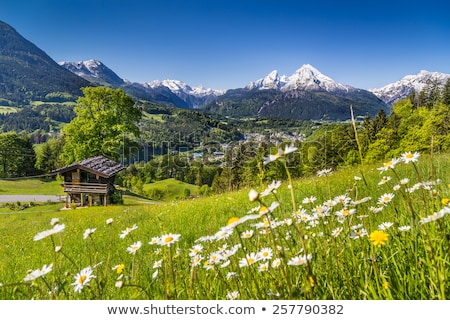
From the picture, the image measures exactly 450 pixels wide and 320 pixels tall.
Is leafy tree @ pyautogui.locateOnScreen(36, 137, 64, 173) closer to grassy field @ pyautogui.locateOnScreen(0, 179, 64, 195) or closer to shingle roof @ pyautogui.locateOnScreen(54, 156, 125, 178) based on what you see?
grassy field @ pyautogui.locateOnScreen(0, 179, 64, 195)

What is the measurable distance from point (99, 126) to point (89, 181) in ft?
15.3

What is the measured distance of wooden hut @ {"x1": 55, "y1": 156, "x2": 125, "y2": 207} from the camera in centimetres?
1814

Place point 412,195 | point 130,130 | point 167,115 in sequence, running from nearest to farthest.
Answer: point 412,195, point 130,130, point 167,115

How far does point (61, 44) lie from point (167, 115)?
6337 inches

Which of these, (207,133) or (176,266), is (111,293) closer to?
(176,266)

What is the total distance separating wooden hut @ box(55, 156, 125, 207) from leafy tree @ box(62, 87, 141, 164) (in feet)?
8.18

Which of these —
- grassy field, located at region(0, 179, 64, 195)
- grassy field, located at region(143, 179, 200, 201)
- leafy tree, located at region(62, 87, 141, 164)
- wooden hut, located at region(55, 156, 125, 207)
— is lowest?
grassy field, located at region(143, 179, 200, 201)

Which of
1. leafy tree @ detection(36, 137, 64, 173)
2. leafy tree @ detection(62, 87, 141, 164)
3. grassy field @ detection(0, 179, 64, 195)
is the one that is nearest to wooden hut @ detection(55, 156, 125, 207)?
leafy tree @ detection(62, 87, 141, 164)

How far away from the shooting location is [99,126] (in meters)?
21.5

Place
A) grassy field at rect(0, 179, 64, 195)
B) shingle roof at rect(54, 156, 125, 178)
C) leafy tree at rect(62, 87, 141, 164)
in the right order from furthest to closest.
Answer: grassy field at rect(0, 179, 64, 195), leafy tree at rect(62, 87, 141, 164), shingle roof at rect(54, 156, 125, 178)
